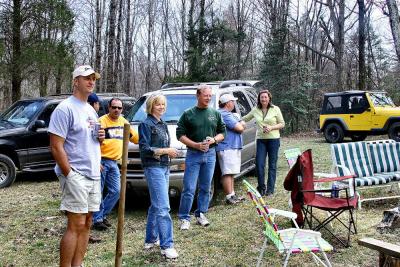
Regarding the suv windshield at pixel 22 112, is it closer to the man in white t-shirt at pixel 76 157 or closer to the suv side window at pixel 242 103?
the suv side window at pixel 242 103

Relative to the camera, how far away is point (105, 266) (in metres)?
4.60

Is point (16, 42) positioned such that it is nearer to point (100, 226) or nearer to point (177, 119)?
point (177, 119)

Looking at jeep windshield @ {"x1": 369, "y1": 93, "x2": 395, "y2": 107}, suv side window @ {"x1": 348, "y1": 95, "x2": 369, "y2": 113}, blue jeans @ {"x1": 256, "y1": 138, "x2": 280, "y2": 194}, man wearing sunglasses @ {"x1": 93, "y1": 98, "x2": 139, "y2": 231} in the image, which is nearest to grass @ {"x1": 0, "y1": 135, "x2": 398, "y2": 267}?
man wearing sunglasses @ {"x1": 93, "y1": 98, "x2": 139, "y2": 231}

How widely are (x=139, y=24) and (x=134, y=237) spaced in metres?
39.1

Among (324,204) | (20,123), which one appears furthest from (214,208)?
(20,123)

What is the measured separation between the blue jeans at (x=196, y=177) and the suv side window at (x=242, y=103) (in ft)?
8.82

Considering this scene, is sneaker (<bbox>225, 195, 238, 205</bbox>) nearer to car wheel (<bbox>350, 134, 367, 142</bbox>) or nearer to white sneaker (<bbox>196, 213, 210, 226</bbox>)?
white sneaker (<bbox>196, 213, 210, 226</bbox>)

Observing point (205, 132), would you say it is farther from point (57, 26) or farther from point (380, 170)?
point (57, 26)

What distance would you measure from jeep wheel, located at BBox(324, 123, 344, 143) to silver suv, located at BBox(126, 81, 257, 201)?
351 inches

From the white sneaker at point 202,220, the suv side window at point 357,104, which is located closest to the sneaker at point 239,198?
the white sneaker at point 202,220

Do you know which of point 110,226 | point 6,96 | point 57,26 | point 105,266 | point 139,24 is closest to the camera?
point 105,266

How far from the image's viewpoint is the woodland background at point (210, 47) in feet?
50.8

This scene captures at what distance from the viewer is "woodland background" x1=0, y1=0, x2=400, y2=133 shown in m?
15.5

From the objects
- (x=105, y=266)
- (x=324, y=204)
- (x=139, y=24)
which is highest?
(x=139, y=24)
